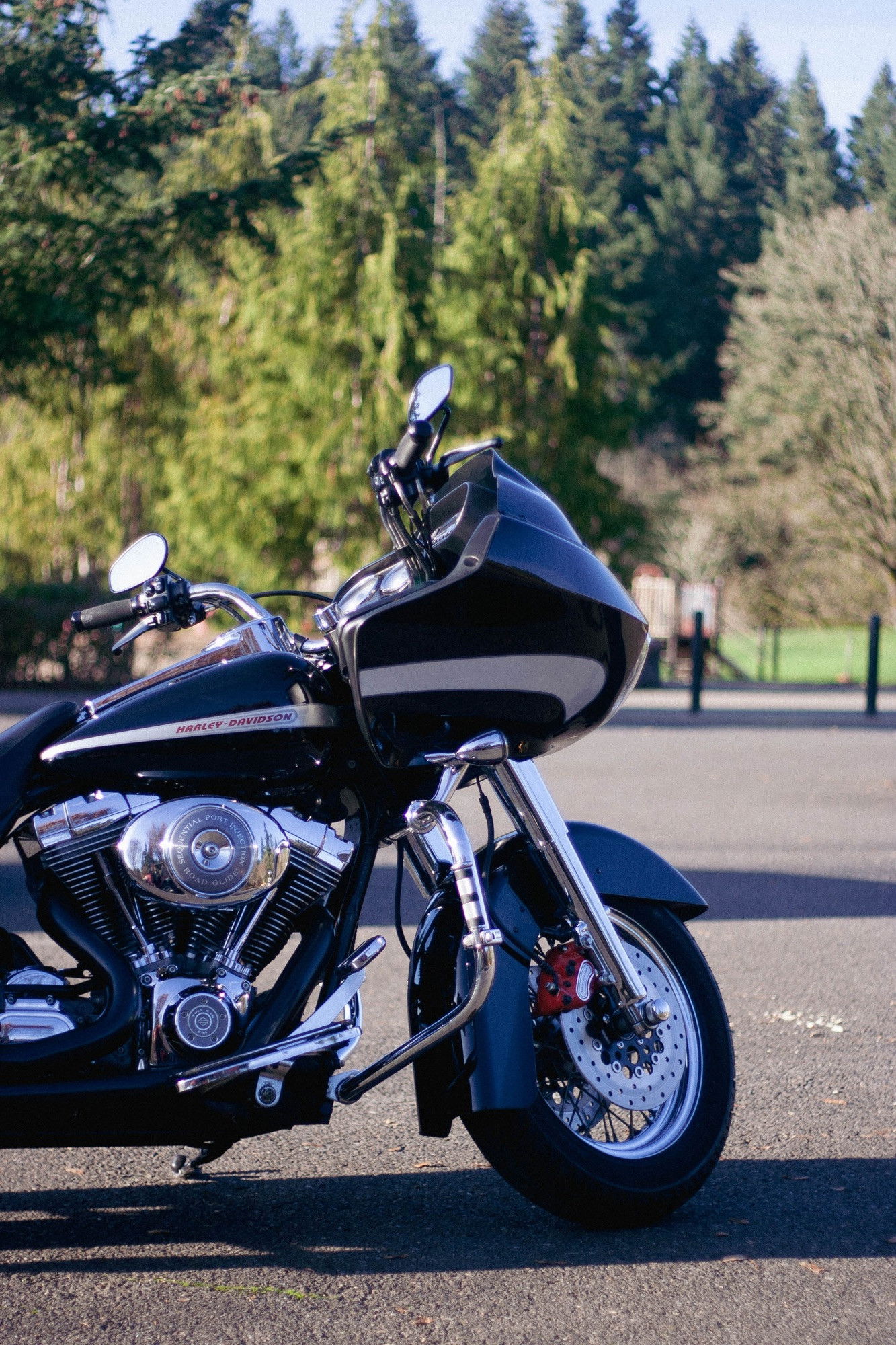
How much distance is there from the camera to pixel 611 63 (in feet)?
195

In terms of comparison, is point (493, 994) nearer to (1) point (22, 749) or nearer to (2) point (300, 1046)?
(2) point (300, 1046)

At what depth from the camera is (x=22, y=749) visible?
2.86 meters

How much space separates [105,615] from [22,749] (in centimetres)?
34

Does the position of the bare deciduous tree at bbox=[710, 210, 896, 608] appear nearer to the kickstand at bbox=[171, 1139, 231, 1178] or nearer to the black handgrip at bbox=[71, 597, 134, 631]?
the kickstand at bbox=[171, 1139, 231, 1178]

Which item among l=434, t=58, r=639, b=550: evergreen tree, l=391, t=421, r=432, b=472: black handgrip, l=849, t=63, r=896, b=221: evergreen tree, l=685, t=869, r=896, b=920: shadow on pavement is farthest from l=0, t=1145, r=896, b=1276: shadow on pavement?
l=849, t=63, r=896, b=221: evergreen tree

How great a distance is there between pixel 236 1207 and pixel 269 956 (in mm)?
669

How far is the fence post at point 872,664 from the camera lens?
1625cm

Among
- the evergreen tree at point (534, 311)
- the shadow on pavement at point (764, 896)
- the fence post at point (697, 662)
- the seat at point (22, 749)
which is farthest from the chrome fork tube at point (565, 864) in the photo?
the evergreen tree at point (534, 311)

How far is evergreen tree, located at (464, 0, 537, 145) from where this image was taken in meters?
50.1

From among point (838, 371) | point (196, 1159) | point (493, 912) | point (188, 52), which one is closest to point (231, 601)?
point (493, 912)

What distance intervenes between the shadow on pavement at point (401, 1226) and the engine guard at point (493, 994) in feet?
0.86

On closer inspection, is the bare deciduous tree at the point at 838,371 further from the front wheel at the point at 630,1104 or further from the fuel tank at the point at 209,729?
the fuel tank at the point at 209,729

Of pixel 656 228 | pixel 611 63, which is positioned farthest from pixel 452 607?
pixel 611 63

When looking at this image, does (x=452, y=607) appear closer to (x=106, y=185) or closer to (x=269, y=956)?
(x=269, y=956)
